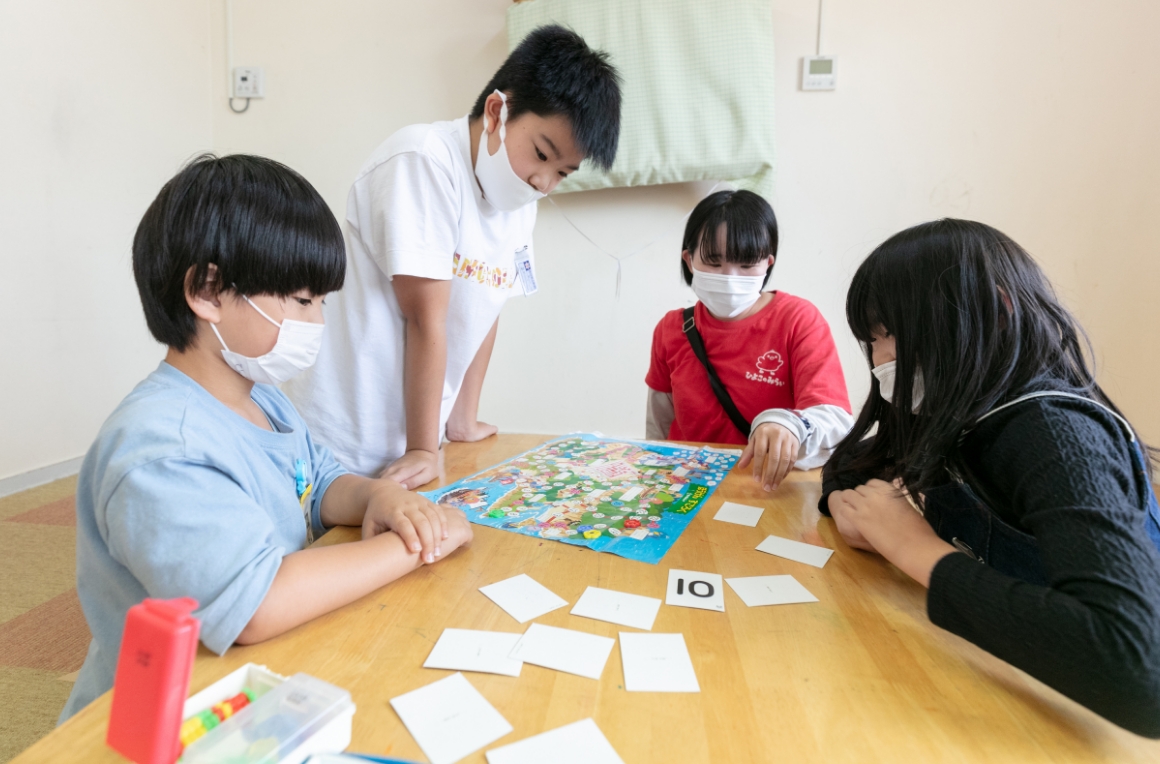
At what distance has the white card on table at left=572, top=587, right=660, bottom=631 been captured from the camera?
2.02 ft

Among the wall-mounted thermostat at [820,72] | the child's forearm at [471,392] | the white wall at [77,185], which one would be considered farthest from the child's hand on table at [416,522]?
the wall-mounted thermostat at [820,72]

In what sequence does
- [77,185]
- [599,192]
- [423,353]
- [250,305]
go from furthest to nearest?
[599,192]
[77,185]
[423,353]
[250,305]

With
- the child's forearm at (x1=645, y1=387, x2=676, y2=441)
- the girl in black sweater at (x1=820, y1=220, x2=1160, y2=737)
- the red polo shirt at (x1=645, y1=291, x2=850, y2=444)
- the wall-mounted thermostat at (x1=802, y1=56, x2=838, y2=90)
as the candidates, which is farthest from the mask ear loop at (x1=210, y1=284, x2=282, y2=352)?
the wall-mounted thermostat at (x1=802, y1=56, x2=838, y2=90)

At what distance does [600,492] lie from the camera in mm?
964

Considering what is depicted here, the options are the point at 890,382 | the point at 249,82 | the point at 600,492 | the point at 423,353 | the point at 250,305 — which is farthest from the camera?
the point at 249,82

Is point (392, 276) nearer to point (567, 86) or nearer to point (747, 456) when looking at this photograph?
point (567, 86)

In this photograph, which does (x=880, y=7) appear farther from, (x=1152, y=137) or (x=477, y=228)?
(x=477, y=228)

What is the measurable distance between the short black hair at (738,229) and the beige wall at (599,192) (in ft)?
3.86

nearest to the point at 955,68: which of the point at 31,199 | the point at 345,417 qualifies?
the point at 345,417

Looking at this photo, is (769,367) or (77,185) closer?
(769,367)

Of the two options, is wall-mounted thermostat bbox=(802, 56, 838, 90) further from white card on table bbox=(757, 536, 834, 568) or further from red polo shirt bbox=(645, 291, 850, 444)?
white card on table bbox=(757, 536, 834, 568)

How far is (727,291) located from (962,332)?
0.73 meters

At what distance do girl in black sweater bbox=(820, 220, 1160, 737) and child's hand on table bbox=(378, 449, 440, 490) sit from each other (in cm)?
62

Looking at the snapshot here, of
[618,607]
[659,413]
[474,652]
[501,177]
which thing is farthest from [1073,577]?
[659,413]
